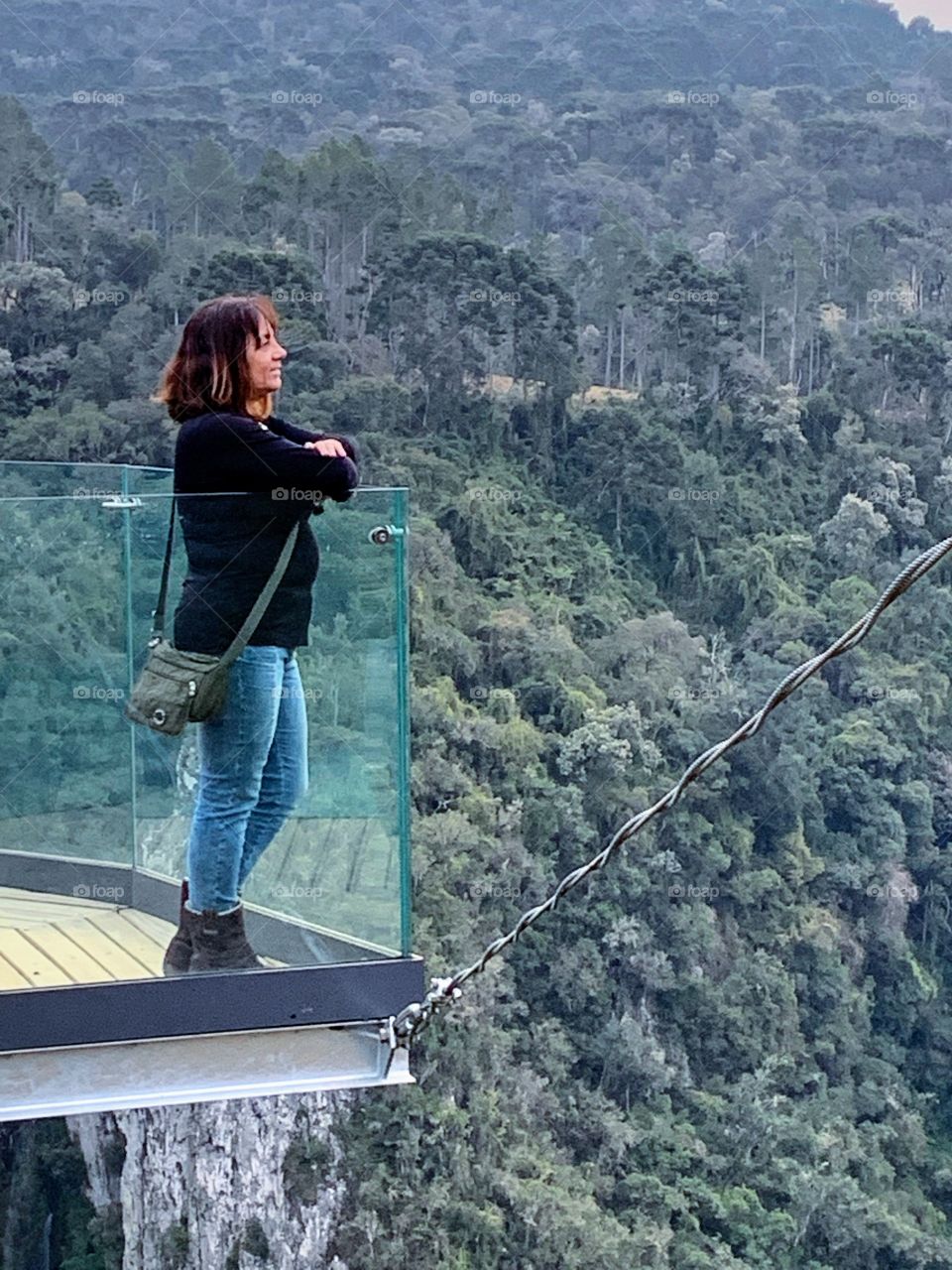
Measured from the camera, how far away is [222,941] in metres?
2.27

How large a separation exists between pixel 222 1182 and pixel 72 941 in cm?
1145

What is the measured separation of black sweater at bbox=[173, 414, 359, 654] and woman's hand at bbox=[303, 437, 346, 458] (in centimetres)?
1

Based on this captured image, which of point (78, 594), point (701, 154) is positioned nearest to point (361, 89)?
point (701, 154)

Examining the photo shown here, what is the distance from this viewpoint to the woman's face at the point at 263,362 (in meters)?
2.19

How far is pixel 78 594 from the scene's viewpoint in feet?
8.20

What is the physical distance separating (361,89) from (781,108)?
8335 millimetres

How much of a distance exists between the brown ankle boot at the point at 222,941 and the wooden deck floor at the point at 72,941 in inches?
1.3

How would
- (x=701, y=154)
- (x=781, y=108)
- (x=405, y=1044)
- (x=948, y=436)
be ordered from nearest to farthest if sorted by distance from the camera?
(x=405, y=1044)
(x=948, y=436)
(x=701, y=154)
(x=781, y=108)

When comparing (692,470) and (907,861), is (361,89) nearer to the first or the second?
(692,470)
